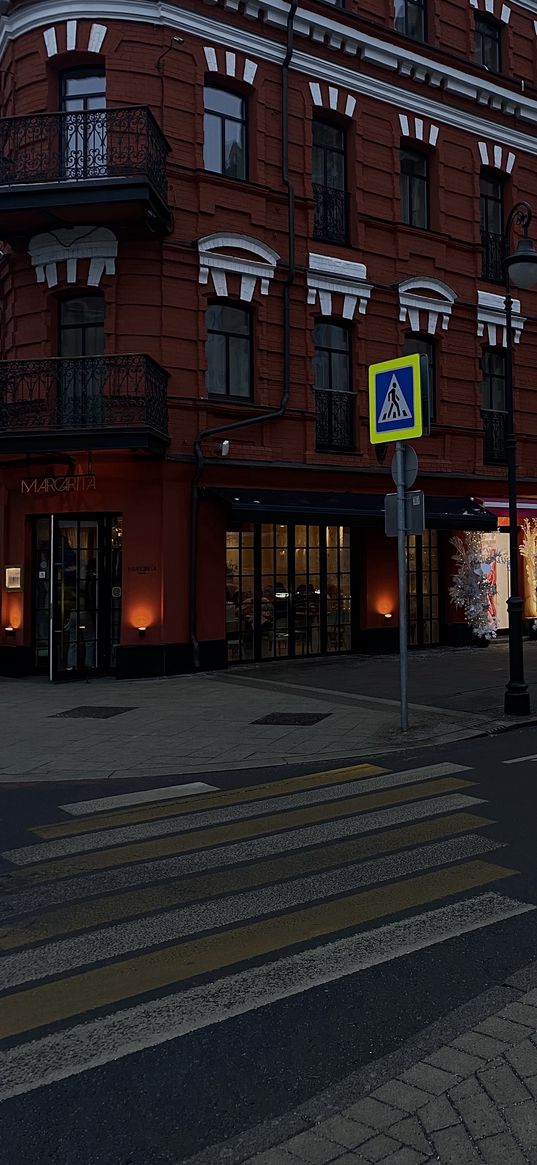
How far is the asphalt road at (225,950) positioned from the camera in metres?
2.86

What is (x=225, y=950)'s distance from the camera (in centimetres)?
397

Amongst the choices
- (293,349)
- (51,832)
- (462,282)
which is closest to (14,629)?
(293,349)

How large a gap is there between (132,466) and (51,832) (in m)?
9.41

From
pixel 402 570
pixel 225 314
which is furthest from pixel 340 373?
pixel 402 570

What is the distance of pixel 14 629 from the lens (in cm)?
1553

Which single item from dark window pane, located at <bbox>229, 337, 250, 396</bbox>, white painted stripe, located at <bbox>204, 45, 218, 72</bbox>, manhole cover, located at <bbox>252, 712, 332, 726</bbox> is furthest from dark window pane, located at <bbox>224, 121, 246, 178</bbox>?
manhole cover, located at <bbox>252, 712, 332, 726</bbox>

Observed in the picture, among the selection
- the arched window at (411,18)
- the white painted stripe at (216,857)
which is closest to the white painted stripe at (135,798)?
the white painted stripe at (216,857)

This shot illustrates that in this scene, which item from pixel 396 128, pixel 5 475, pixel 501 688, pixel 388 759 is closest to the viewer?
pixel 388 759

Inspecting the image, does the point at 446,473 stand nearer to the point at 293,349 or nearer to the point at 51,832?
the point at 293,349

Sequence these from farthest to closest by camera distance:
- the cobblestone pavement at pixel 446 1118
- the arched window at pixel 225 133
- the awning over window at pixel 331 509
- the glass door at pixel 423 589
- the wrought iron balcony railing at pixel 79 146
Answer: the glass door at pixel 423 589, the arched window at pixel 225 133, the awning over window at pixel 331 509, the wrought iron balcony railing at pixel 79 146, the cobblestone pavement at pixel 446 1118

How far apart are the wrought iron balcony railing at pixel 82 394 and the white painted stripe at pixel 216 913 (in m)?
9.87

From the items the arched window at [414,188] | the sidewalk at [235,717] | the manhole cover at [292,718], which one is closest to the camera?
the sidewalk at [235,717]

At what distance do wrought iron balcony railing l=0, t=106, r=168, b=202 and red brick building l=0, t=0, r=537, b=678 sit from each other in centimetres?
5

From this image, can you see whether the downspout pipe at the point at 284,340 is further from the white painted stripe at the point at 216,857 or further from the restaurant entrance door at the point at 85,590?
the white painted stripe at the point at 216,857
